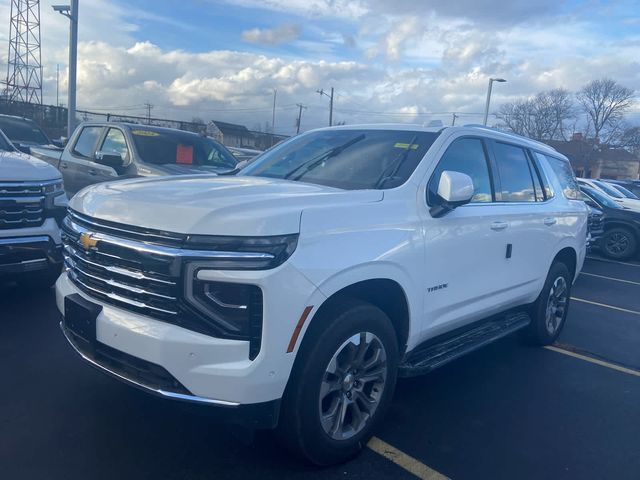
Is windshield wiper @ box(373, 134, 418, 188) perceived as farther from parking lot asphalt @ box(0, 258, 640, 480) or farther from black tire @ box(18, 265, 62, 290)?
black tire @ box(18, 265, 62, 290)

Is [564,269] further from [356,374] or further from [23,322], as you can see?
[23,322]

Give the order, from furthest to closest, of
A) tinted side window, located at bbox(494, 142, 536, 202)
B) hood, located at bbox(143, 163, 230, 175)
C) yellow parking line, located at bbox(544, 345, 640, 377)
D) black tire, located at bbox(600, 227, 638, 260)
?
black tire, located at bbox(600, 227, 638, 260) < hood, located at bbox(143, 163, 230, 175) < yellow parking line, located at bbox(544, 345, 640, 377) < tinted side window, located at bbox(494, 142, 536, 202)

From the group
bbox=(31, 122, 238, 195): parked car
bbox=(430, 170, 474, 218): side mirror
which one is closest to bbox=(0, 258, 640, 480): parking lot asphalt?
bbox=(430, 170, 474, 218): side mirror

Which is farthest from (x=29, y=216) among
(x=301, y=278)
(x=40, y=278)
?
(x=301, y=278)

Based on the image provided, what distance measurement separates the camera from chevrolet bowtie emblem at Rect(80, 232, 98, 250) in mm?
3080

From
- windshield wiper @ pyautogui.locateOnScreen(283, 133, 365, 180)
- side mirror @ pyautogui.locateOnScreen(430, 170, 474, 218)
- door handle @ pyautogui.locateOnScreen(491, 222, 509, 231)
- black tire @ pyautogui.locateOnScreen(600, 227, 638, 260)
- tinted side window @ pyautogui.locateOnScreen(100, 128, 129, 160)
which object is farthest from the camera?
black tire @ pyautogui.locateOnScreen(600, 227, 638, 260)

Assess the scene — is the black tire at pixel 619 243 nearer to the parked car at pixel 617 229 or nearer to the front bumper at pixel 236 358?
the parked car at pixel 617 229

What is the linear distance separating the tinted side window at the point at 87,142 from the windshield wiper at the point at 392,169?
6930 millimetres

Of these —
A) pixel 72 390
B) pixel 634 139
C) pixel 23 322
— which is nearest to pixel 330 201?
pixel 72 390

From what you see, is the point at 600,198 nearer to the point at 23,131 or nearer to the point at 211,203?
the point at 211,203

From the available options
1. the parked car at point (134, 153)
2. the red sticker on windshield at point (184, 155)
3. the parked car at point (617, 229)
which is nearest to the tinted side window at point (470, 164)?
the parked car at point (134, 153)

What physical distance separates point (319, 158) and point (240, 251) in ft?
5.84

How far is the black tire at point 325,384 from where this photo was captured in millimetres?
2879

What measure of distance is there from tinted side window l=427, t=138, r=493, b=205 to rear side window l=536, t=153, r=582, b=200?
1363 mm
